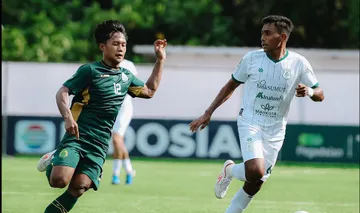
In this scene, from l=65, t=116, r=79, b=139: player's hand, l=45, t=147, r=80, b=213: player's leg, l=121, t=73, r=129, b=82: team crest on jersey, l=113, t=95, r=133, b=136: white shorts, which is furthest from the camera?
l=113, t=95, r=133, b=136: white shorts

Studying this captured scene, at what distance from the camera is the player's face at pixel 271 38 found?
995 centimetres

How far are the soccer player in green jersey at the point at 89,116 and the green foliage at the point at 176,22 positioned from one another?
28621mm

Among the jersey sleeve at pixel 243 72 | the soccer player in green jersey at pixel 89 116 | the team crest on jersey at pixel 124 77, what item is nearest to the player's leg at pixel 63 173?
the soccer player in green jersey at pixel 89 116

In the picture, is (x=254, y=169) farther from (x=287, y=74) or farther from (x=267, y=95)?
(x=287, y=74)

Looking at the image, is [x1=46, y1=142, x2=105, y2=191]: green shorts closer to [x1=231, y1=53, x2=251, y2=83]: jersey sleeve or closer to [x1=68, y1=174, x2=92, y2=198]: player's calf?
[x1=68, y1=174, x2=92, y2=198]: player's calf

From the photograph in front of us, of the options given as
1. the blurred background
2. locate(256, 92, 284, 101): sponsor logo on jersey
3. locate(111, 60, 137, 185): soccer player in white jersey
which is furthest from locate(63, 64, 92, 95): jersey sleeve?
the blurred background

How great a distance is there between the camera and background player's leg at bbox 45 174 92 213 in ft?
29.5

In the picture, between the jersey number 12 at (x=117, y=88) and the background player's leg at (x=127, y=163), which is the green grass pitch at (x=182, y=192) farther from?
the jersey number 12 at (x=117, y=88)

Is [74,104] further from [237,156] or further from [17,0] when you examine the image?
[17,0]

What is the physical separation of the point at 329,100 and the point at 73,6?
17.7 m

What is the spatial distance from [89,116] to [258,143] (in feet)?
5.57

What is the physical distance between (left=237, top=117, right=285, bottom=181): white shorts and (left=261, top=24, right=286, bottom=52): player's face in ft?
2.55

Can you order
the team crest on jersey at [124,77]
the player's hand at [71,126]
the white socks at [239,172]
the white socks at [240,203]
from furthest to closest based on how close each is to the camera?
the white socks at [239,172], the white socks at [240,203], the team crest on jersey at [124,77], the player's hand at [71,126]

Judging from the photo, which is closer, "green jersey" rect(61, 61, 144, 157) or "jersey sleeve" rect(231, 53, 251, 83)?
"green jersey" rect(61, 61, 144, 157)
